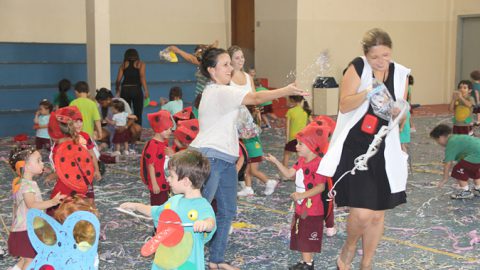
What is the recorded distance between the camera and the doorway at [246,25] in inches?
773

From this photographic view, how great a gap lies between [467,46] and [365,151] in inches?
701

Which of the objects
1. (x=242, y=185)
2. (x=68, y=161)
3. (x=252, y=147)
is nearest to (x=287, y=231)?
(x=252, y=147)

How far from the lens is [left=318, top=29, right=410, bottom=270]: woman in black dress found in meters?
4.58

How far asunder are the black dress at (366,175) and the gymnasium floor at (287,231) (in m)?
0.89

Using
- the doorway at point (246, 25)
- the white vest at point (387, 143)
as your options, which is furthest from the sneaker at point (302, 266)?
the doorway at point (246, 25)

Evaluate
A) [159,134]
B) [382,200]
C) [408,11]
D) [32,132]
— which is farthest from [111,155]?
[408,11]

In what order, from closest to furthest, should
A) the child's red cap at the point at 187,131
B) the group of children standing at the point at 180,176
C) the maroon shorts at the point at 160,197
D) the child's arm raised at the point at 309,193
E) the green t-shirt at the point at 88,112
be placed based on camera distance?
the group of children standing at the point at 180,176 → the child's arm raised at the point at 309,193 → the child's red cap at the point at 187,131 → the maroon shorts at the point at 160,197 → the green t-shirt at the point at 88,112

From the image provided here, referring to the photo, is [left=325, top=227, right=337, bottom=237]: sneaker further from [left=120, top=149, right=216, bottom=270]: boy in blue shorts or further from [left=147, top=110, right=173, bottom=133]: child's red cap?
[left=120, top=149, right=216, bottom=270]: boy in blue shorts

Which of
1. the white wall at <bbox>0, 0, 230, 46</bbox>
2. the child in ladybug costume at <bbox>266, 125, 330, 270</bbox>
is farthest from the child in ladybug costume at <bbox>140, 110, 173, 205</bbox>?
the white wall at <bbox>0, 0, 230, 46</bbox>

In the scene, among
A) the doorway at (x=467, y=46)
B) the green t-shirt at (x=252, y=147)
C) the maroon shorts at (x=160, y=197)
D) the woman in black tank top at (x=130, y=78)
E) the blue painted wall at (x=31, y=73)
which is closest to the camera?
the maroon shorts at (x=160, y=197)

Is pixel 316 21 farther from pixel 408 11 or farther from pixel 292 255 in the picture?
pixel 292 255

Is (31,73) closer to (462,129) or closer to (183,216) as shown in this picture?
(462,129)

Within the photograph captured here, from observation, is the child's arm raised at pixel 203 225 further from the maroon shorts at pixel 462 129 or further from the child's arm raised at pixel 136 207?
the maroon shorts at pixel 462 129

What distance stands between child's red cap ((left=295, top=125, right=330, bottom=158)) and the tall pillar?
954 centimetres
